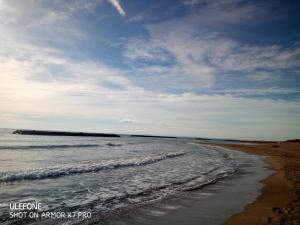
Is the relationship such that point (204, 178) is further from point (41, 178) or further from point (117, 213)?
point (41, 178)

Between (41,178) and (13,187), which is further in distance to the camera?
(41,178)

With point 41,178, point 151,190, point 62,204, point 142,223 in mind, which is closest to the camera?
→ point 142,223

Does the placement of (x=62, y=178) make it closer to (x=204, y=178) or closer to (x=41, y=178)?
(x=41, y=178)

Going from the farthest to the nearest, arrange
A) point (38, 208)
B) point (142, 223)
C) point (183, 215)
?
point (38, 208), point (183, 215), point (142, 223)

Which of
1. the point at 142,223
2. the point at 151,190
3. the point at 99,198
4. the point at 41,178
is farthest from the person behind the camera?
the point at 41,178

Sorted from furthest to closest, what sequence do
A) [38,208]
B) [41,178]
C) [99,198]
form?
1. [41,178]
2. [99,198]
3. [38,208]

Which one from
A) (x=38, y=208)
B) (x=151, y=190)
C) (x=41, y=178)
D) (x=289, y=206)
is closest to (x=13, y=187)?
(x=41, y=178)

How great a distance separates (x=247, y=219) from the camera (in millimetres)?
7336

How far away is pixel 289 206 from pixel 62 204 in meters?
8.13

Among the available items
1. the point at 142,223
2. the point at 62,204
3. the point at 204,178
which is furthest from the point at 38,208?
the point at 204,178

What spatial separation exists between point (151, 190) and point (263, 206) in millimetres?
4918

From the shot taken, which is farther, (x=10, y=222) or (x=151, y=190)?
(x=151, y=190)

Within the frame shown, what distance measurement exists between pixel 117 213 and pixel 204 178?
8274mm

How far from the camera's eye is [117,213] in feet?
26.1
